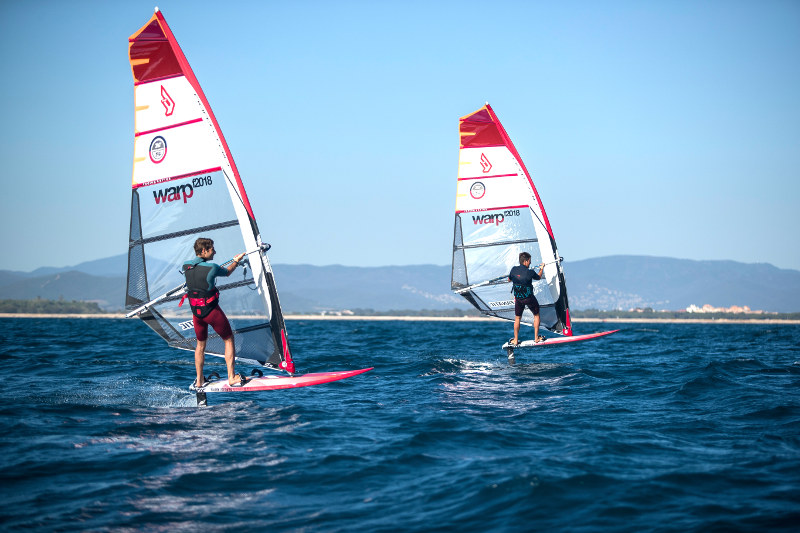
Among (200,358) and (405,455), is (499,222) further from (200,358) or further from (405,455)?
(405,455)

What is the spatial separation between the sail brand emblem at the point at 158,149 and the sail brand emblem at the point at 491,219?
33.9ft

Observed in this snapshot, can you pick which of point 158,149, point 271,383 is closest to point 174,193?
point 158,149

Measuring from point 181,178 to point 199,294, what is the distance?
2036 millimetres

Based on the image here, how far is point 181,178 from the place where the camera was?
10.8m

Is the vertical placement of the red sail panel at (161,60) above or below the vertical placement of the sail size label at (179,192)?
above

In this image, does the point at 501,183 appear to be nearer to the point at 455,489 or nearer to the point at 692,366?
the point at 692,366

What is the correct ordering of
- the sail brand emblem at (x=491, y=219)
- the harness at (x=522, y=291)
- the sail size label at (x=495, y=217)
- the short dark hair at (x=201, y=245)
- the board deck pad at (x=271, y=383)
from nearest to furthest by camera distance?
the short dark hair at (x=201, y=245) → the board deck pad at (x=271, y=383) → the harness at (x=522, y=291) → the sail size label at (x=495, y=217) → the sail brand emblem at (x=491, y=219)

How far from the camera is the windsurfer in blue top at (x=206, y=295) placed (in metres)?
9.85

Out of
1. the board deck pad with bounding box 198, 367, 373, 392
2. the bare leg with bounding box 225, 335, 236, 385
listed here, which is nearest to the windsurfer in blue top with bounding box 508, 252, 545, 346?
the board deck pad with bounding box 198, 367, 373, 392

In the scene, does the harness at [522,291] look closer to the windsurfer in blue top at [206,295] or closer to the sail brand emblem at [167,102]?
the windsurfer in blue top at [206,295]

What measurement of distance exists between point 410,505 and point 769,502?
10.1 ft

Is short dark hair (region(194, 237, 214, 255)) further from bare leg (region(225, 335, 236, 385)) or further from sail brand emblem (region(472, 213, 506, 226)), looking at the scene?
sail brand emblem (region(472, 213, 506, 226))

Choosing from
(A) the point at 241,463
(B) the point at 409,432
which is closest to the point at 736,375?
(B) the point at 409,432

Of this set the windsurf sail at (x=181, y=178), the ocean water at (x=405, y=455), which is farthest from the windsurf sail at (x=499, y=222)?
the windsurf sail at (x=181, y=178)
